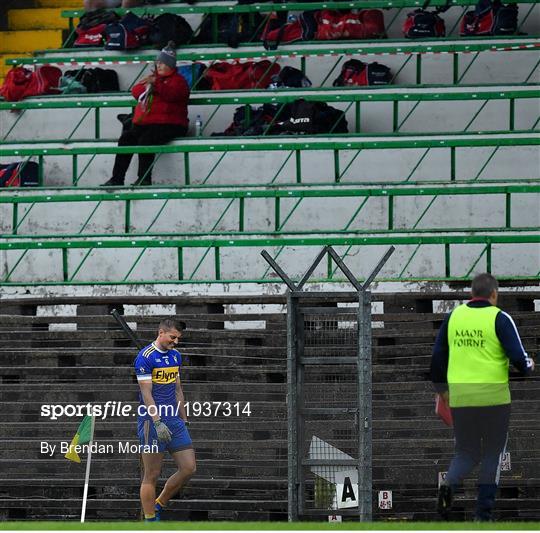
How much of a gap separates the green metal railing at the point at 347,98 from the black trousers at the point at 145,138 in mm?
706

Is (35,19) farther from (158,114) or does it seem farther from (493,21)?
(493,21)

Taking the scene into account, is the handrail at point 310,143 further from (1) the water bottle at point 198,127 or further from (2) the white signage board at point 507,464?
(2) the white signage board at point 507,464

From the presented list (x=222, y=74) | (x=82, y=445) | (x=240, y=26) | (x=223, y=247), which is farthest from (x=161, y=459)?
(x=240, y=26)

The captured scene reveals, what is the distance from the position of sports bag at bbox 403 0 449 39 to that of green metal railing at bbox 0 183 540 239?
2842 millimetres

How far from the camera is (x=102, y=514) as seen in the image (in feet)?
41.7

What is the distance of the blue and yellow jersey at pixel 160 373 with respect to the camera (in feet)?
39.4

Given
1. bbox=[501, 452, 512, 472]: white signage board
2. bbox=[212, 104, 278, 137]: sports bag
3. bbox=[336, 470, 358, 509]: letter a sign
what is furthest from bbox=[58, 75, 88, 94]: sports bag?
bbox=[336, 470, 358, 509]: letter a sign

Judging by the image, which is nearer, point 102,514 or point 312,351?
point 312,351

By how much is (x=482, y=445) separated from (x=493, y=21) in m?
9.69

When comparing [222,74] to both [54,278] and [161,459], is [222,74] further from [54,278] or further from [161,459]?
[161,459]

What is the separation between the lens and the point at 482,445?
401 inches

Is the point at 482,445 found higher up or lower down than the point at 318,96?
lower down

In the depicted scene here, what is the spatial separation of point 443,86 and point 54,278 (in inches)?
173

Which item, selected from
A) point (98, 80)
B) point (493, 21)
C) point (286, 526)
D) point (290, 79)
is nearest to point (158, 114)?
point (290, 79)
